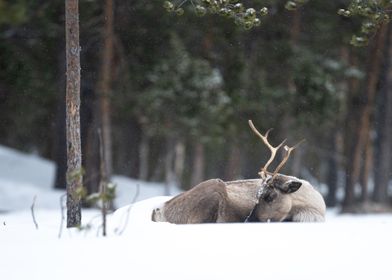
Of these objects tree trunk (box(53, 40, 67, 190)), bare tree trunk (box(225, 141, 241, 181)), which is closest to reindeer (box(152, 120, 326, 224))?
tree trunk (box(53, 40, 67, 190))

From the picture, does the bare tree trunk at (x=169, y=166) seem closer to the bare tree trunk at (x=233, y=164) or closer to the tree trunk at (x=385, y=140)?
the bare tree trunk at (x=233, y=164)

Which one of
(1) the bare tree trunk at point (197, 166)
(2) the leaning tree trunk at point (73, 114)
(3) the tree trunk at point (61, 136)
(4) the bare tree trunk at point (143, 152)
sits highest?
(2) the leaning tree trunk at point (73, 114)

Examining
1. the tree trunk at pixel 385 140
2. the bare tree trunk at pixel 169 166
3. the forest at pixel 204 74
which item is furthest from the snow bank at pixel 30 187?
the tree trunk at pixel 385 140

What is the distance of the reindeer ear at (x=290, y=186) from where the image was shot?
30.9 feet

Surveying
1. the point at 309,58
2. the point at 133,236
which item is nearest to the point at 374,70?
the point at 309,58

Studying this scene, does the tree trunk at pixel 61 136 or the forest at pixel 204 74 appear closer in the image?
the tree trunk at pixel 61 136

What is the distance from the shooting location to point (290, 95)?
73.5 ft

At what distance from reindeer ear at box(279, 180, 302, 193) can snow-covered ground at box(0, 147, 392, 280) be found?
5.39ft

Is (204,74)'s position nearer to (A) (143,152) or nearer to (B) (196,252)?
(A) (143,152)

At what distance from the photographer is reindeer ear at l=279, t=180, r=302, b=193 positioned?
30.9ft

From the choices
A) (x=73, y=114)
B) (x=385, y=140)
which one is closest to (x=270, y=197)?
(x=73, y=114)

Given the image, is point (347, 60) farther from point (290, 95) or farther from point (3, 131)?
point (3, 131)

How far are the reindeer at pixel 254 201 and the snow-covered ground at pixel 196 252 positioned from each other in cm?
153

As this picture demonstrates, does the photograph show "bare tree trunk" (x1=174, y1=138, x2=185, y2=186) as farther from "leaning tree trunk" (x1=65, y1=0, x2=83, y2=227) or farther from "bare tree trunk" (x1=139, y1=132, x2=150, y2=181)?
"leaning tree trunk" (x1=65, y1=0, x2=83, y2=227)
